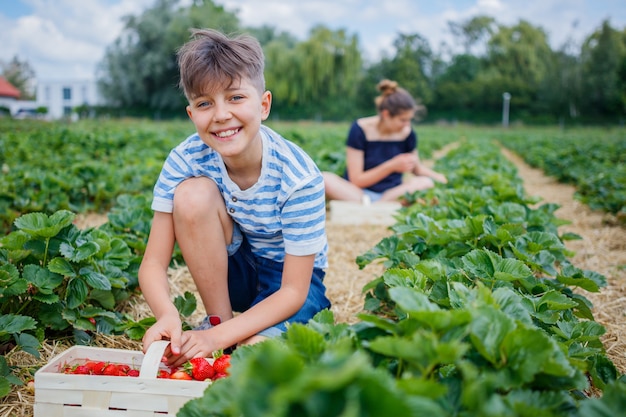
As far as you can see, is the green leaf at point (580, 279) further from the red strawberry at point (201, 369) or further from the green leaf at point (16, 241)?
the green leaf at point (16, 241)

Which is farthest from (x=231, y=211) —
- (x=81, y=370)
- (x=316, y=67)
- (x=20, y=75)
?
(x=20, y=75)

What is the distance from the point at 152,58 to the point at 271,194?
39.5 metres

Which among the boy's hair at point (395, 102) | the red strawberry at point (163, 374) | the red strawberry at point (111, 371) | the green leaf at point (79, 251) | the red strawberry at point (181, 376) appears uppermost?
the boy's hair at point (395, 102)

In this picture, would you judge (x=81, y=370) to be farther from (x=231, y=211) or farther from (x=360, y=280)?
(x=360, y=280)

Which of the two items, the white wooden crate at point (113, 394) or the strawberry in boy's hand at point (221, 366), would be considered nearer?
the white wooden crate at point (113, 394)

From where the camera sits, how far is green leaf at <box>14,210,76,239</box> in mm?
1998

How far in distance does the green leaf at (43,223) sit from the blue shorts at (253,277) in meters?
0.66

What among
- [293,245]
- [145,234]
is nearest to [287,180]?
[293,245]

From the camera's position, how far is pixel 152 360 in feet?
4.80

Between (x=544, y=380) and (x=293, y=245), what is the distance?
98cm

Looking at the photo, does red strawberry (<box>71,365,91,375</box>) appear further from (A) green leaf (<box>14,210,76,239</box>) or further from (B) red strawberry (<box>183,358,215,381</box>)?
(A) green leaf (<box>14,210,76,239</box>)

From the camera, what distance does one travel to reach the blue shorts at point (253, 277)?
86.4 inches

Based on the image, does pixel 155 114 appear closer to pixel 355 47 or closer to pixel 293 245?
pixel 355 47

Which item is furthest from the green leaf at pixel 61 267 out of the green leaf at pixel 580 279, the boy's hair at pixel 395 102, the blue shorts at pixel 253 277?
the boy's hair at pixel 395 102
